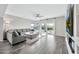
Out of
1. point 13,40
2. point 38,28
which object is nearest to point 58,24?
point 38,28

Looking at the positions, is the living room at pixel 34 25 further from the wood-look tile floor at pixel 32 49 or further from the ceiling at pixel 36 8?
the wood-look tile floor at pixel 32 49

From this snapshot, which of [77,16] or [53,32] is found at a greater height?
[77,16]

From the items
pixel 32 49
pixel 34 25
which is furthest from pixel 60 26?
pixel 32 49

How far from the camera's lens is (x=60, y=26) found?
31.0ft

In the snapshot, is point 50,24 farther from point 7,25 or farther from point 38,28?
point 7,25

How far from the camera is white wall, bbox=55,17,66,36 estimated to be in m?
9.18

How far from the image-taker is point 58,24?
973 cm

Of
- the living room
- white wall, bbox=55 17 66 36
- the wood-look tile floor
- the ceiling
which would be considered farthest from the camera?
white wall, bbox=55 17 66 36

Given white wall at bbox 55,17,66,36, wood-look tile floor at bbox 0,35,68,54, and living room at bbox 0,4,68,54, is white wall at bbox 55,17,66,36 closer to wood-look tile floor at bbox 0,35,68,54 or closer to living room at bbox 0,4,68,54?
living room at bbox 0,4,68,54

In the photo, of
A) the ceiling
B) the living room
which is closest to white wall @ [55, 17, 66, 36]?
the living room

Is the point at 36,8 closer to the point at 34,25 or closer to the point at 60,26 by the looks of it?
the point at 60,26

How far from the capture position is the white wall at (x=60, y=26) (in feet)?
30.1
